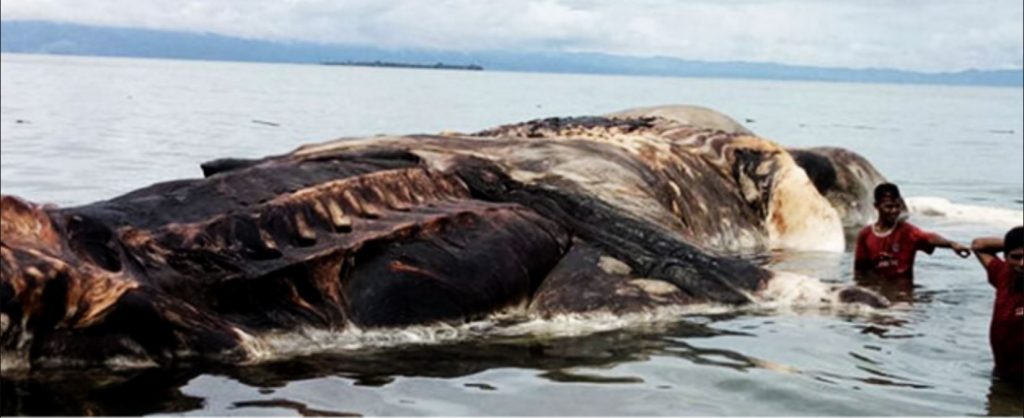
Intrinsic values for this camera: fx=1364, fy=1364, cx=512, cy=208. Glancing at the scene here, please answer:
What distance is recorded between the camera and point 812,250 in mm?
12031

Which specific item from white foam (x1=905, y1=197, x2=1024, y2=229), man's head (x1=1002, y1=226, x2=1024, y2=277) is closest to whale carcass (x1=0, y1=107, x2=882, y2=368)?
man's head (x1=1002, y1=226, x2=1024, y2=277)

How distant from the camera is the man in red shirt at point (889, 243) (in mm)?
10516

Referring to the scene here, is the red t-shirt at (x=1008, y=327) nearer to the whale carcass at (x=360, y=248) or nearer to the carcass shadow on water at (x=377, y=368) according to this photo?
the carcass shadow on water at (x=377, y=368)

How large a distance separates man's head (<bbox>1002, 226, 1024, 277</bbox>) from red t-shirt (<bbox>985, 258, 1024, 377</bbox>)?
0.09m

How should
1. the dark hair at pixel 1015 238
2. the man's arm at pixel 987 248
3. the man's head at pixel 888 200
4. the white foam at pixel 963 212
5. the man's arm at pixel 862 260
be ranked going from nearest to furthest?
1. the dark hair at pixel 1015 238
2. the man's arm at pixel 987 248
3. the man's head at pixel 888 200
4. the man's arm at pixel 862 260
5. the white foam at pixel 963 212

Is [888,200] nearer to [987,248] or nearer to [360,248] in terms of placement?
[987,248]

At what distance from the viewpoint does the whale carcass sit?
20.8 feet

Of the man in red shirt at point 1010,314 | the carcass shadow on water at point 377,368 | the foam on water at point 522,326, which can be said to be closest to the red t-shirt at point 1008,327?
the man in red shirt at point 1010,314

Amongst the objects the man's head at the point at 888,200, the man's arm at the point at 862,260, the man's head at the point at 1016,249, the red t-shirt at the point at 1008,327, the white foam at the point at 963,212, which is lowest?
the white foam at the point at 963,212

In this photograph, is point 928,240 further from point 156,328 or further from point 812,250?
point 156,328

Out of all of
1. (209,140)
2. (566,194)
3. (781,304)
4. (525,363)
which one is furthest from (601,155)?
(209,140)

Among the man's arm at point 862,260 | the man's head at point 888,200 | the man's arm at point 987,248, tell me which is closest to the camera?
the man's arm at point 987,248

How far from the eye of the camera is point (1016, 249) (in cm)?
A: 700

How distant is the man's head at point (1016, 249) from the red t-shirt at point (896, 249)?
3.45 m
